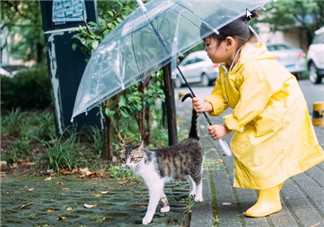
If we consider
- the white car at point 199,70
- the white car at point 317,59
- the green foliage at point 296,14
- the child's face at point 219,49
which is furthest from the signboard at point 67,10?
the green foliage at point 296,14

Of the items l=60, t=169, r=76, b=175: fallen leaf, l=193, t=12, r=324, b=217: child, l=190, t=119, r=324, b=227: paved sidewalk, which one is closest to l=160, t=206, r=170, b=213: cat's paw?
l=190, t=119, r=324, b=227: paved sidewalk

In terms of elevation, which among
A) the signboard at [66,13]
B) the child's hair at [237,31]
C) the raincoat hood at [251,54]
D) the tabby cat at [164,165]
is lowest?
the tabby cat at [164,165]

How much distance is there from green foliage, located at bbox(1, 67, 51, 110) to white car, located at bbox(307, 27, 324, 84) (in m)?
9.99

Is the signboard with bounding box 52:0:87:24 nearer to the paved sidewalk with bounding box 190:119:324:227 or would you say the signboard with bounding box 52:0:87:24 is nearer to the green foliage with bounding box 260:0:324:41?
the paved sidewalk with bounding box 190:119:324:227

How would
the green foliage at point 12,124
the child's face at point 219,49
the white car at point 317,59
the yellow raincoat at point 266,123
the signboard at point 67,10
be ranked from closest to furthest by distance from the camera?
the yellow raincoat at point 266,123
the child's face at point 219,49
the signboard at point 67,10
the green foliage at point 12,124
the white car at point 317,59

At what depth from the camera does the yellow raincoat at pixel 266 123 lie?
3.63m

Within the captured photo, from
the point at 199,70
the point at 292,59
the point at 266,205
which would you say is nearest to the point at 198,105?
the point at 266,205

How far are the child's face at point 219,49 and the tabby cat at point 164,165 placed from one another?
0.42 m

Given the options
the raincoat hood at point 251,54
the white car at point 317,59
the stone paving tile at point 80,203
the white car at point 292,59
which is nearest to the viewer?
the raincoat hood at point 251,54

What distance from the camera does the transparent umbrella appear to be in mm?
3906

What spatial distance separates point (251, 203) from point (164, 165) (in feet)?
2.75

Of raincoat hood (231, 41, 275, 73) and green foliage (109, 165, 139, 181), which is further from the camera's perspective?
green foliage (109, 165, 139, 181)

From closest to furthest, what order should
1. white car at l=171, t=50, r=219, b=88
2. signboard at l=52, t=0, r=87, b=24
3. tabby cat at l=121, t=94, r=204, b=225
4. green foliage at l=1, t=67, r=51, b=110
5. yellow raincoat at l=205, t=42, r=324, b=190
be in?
yellow raincoat at l=205, t=42, r=324, b=190, tabby cat at l=121, t=94, r=204, b=225, signboard at l=52, t=0, r=87, b=24, green foliage at l=1, t=67, r=51, b=110, white car at l=171, t=50, r=219, b=88

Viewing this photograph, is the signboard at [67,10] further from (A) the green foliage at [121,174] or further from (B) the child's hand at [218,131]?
(B) the child's hand at [218,131]
